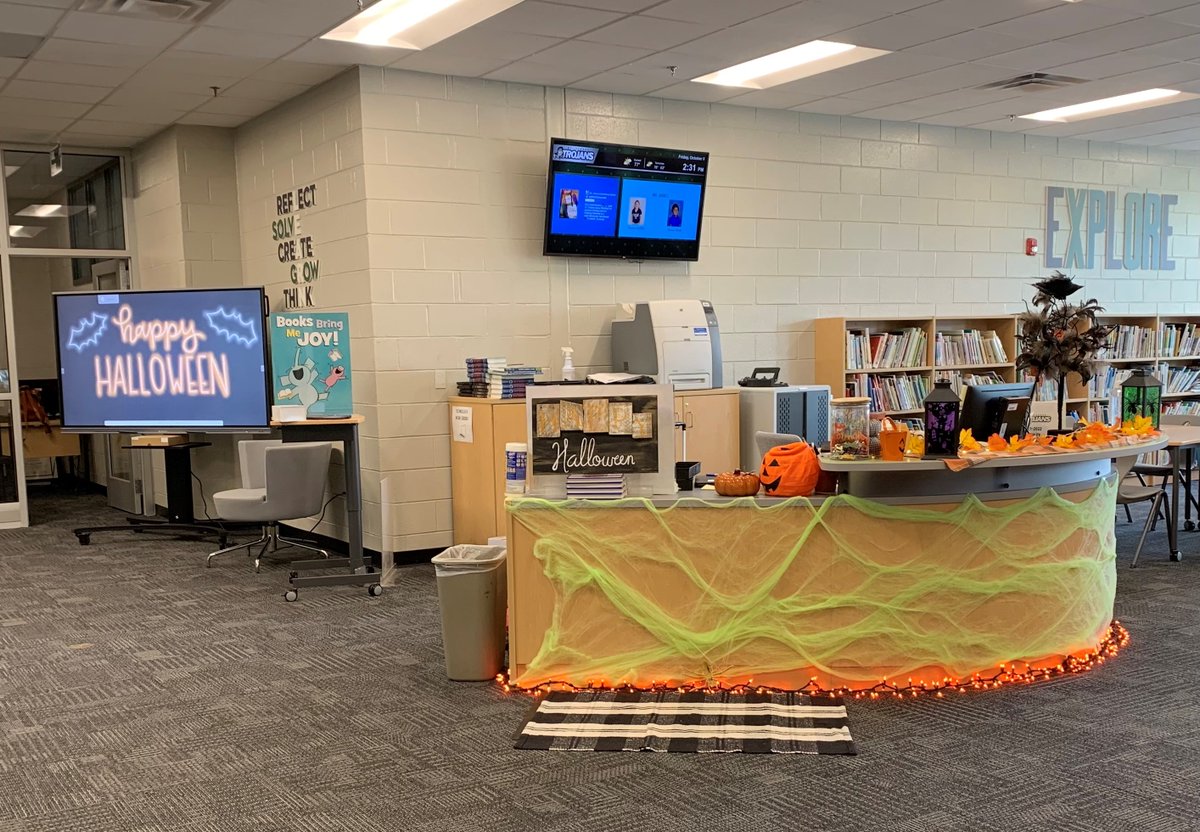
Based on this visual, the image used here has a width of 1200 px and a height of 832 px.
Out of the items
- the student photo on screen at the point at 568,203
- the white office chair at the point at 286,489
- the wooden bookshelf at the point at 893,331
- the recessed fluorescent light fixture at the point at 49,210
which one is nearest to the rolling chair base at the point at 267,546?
the white office chair at the point at 286,489

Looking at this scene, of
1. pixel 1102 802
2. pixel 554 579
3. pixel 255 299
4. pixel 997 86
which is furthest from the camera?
pixel 997 86

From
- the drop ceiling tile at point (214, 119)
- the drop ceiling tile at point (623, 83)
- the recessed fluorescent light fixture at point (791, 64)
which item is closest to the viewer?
the recessed fluorescent light fixture at point (791, 64)

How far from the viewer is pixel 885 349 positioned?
8.61m

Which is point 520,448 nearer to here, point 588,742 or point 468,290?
point 588,742

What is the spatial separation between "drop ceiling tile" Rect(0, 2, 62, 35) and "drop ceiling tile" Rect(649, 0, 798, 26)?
10.0ft

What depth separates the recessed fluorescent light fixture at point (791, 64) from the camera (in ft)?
22.3

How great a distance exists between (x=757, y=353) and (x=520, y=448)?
12.9 ft

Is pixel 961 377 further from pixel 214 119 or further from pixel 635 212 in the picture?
pixel 214 119

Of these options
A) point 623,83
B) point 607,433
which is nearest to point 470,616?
point 607,433

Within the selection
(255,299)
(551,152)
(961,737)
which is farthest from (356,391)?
(961,737)

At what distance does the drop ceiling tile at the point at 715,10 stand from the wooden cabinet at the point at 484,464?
2.38 m

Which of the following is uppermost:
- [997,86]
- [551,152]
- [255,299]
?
[997,86]

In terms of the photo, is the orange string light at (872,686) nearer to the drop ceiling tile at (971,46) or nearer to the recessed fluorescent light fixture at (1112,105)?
the drop ceiling tile at (971,46)

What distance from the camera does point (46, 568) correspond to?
23.8 ft
